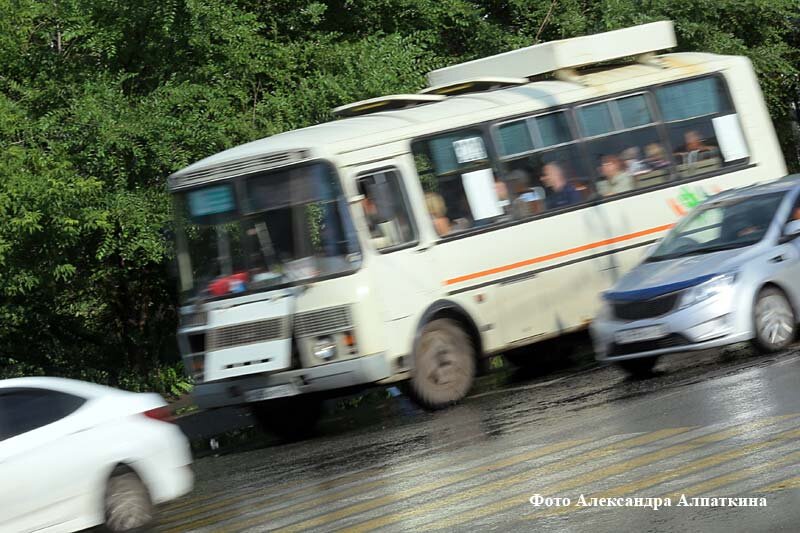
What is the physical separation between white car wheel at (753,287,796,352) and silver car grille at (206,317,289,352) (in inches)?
176

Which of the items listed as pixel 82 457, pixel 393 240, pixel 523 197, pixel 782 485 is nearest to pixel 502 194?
pixel 523 197

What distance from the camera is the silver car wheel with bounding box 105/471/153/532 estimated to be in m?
9.97

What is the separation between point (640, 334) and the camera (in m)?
14.1

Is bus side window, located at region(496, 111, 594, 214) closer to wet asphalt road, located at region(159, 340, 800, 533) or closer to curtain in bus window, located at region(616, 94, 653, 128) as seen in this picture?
curtain in bus window, located at region(616, 94, 653, 128)

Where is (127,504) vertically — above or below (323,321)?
below

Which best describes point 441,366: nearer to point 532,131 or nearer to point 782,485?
point 532,131

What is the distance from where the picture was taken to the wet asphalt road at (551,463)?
324 inches

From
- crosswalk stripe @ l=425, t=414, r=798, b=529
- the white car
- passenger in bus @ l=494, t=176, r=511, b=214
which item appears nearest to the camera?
crosswalk stripe @ l=425, t=414, r=798, b=529

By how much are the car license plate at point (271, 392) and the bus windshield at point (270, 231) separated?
98 cm

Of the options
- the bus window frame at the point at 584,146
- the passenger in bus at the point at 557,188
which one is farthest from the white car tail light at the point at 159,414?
the passenger in bus at the point at 557,188

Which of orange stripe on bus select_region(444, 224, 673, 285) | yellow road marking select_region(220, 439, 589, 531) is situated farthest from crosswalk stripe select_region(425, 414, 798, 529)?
orange stripe on bus select_region(444, 224, 673, 285)

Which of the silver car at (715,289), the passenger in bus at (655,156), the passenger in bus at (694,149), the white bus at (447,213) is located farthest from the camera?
the passenger in bus at (694,149)

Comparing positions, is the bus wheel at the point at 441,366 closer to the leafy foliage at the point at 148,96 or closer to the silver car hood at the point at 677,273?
the silver car hood at the point at 677,273

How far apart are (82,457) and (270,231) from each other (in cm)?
472
